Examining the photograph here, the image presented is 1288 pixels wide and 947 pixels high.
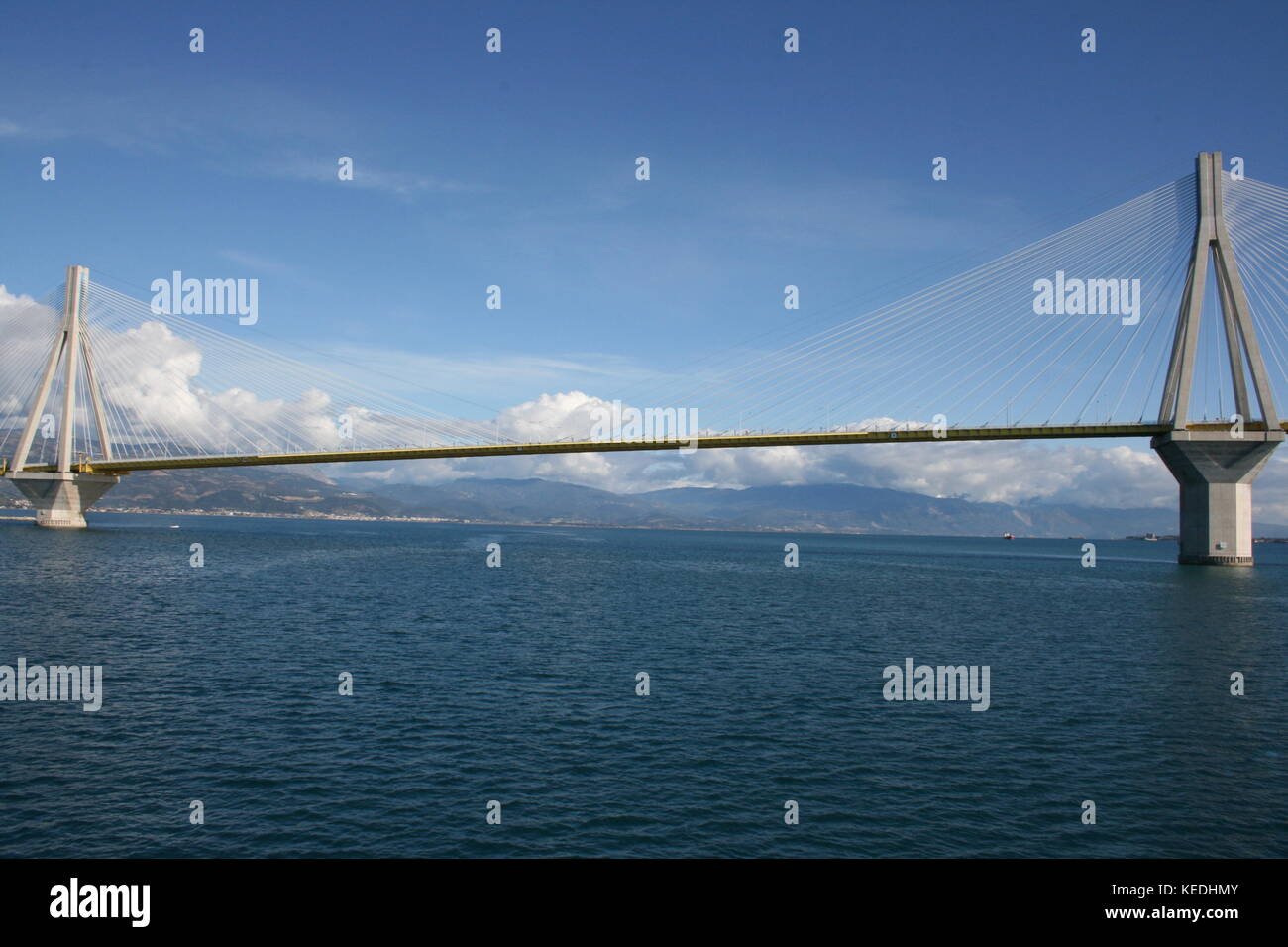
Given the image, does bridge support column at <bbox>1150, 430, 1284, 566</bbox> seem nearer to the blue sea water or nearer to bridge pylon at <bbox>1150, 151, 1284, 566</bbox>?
bridge pylon at <bbox>1150, 151, 1284, 566</bbox>

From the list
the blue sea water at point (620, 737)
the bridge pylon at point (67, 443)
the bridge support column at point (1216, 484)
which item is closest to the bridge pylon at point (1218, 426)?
the bridge support column at point (1216, 484)

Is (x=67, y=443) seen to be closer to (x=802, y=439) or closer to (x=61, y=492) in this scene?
(x=61, y=492)

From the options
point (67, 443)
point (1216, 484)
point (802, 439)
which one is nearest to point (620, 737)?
point (802, 439)

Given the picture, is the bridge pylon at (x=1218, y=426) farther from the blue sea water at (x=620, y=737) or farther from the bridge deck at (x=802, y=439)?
the blue sea water at (x=620, y=737)

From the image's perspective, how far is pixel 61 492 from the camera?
4245 inches

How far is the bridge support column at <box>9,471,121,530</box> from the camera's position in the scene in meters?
105

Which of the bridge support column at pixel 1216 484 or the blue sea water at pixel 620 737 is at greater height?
the bridge support column at pixel 1216 484

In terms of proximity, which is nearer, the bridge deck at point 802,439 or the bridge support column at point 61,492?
the bridge deck at point 802,439

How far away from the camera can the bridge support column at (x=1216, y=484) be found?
76.7 metres

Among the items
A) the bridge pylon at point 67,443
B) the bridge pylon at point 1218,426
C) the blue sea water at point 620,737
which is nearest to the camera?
the blue sea water at point 620,737

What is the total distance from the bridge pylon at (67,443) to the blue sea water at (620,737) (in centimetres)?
6646

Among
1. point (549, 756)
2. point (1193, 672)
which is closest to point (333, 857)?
point (549, 756)

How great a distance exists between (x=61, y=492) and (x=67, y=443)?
9881 mm
